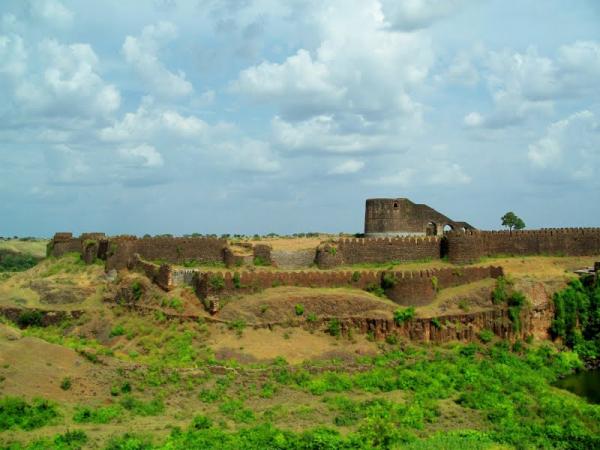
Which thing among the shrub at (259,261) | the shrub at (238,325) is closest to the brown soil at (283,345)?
the shrub at (238,325)

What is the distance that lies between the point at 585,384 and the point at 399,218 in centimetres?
1343

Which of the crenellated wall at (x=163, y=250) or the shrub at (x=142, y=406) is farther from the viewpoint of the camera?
the crenellated wall at (x=163, y=250)

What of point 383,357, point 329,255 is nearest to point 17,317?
point 329,255

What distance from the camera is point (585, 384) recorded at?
27.7 metres

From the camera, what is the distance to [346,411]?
22.1 meters

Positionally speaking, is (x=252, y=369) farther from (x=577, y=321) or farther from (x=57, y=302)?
(x=577, y=321)

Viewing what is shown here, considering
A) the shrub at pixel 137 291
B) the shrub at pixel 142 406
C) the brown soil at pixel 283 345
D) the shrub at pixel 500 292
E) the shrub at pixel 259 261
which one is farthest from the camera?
the shrub at pixel 259 261

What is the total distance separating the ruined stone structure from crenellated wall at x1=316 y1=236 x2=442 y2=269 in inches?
106

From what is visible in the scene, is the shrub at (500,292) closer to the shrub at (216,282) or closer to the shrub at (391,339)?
the shrub at (391,339)

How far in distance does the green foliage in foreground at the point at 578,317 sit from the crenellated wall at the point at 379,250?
6385 millimetres

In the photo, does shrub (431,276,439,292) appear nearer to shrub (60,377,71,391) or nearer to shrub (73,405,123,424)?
shrub (73,405,123,424)

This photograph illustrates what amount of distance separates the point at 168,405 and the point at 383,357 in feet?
27.7

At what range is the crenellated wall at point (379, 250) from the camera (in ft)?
110

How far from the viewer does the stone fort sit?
29.2 metres
